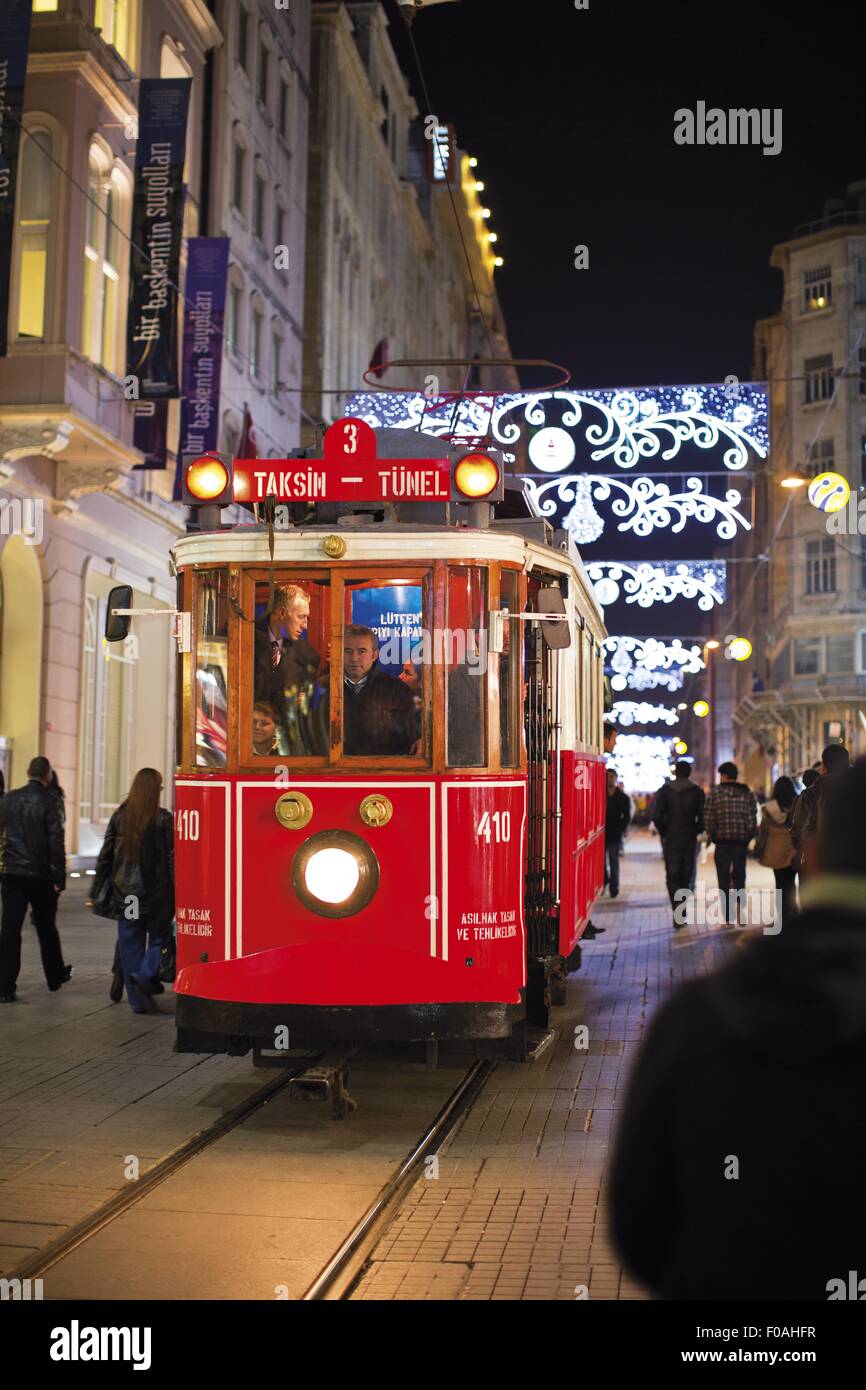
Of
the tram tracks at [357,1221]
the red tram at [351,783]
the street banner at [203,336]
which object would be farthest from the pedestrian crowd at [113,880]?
the street banner at [203,336]

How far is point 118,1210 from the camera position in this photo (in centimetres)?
603

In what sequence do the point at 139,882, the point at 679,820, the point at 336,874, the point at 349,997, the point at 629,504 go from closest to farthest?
the point at 349,997, the point at 336,874, the point at 139,882, the point at 679,820, the point at 629,504

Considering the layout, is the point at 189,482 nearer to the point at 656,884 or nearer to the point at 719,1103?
the point at 719,1103

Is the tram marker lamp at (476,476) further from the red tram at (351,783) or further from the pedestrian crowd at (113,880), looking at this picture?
the pedestrian crowd at (113,880)

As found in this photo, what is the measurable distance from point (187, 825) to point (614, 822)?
13.5 meters

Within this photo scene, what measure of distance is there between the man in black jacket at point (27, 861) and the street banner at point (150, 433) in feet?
40.6

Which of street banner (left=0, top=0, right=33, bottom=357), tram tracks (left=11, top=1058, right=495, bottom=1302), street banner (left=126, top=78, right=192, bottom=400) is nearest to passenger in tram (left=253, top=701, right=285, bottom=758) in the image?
tram tracks (left=11, top=1058, right=495, bottom=1302)

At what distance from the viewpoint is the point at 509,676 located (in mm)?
8000

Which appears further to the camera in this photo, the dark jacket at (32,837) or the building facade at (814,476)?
the building facade at (814,476)

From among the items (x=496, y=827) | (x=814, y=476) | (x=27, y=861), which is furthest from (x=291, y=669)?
(x=814, y=476)

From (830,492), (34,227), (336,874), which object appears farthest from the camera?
(830,492)

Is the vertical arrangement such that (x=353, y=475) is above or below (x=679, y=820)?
above

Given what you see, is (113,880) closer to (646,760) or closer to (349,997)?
(349,997)

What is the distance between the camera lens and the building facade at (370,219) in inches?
1642
